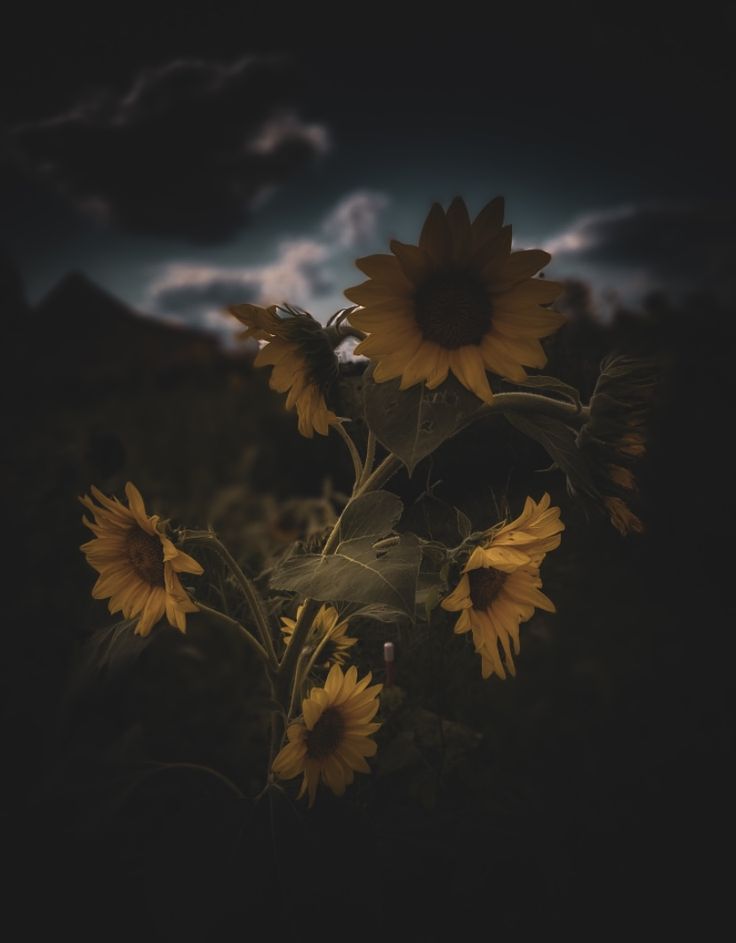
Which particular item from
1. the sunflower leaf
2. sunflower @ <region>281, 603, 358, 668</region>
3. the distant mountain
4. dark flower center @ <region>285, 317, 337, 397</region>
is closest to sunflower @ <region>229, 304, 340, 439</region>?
dark flower center @ <region>285, 317, 337, 397</region>

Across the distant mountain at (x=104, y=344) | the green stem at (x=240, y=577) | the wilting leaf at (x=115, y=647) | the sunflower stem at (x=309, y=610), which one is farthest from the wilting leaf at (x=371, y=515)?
the distant mountain at (x=104, y=344)

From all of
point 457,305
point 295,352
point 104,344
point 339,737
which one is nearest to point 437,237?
point 457,305

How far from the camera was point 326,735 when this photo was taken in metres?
0.56

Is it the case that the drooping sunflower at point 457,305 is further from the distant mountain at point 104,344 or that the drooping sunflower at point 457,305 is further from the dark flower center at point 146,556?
the distant mountain at point 104,344

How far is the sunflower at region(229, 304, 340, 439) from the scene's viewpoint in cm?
49

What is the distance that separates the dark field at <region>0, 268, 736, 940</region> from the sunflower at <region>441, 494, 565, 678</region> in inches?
3.7

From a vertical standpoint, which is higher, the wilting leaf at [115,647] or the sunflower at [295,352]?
the sunflower at [295,352]

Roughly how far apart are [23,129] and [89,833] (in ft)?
4.36

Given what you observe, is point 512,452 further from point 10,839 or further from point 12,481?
point 12,481

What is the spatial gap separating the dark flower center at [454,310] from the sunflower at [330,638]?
306mm

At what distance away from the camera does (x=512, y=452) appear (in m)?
0.66

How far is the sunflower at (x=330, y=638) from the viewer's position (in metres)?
0.60

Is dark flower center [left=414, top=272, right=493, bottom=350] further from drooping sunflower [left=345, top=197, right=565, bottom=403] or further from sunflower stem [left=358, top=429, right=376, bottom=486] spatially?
sunflower stem [left=358, top=429, right=376, bottom=486]

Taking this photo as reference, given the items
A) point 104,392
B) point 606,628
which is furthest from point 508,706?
point 104,392
